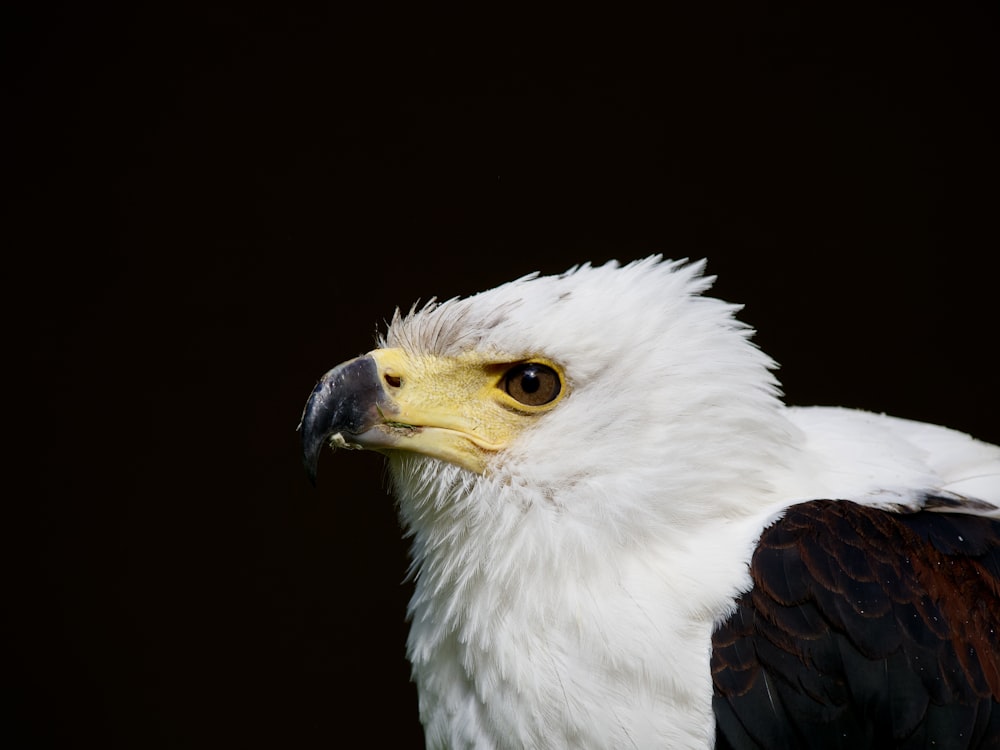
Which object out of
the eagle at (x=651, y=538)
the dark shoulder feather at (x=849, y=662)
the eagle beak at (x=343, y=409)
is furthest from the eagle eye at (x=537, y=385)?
the dark shoulder feather at (x=849, y=662)

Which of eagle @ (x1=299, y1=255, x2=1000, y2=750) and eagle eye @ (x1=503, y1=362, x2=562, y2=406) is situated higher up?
eagle eye @ (x1=503, y1=362, x2=562, y2=406)

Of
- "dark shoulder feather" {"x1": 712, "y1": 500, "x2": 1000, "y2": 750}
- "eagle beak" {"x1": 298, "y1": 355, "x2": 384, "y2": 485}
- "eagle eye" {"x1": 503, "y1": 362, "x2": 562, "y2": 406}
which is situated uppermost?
"eagle beak" {"x1": 298, "y1": 355, "x2": 384, "y2": 485}

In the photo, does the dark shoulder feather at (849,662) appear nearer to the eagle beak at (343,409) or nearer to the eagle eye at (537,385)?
the eagle eye at (537,385)

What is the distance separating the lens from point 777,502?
7.72ft

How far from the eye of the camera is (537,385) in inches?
93.2

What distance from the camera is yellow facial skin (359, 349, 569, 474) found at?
7.72 ft

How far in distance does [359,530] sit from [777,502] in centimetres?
301

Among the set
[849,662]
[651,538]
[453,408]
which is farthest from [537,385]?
[849,662]

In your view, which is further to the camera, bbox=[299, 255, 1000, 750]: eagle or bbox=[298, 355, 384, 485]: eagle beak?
bbox=[298, 355, 384, 485]: eagle beak

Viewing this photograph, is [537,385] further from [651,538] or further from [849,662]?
[849,662]

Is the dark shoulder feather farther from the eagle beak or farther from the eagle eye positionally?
the eagle beak

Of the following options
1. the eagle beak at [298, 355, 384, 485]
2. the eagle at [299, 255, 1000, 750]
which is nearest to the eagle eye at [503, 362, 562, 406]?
the eagle at [299, 255, 1000, 750]

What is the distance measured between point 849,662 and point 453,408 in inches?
37.1

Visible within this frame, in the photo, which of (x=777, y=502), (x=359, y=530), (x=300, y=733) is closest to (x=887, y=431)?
(x=777, y=502)
